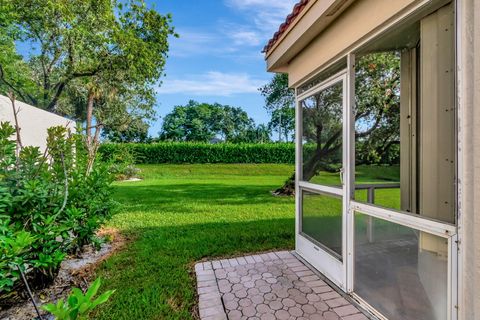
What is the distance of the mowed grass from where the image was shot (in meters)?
2.73

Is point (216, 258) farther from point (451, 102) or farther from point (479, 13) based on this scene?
point (479, 13)

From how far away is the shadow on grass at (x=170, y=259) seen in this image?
263cm

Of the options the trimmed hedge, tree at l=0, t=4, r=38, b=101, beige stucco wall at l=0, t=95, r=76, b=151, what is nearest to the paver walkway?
beige stucco wall at l=0, t=95, r=76, b=151

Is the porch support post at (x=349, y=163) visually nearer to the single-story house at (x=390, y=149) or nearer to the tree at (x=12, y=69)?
the single-story house at (x=390, y=149)

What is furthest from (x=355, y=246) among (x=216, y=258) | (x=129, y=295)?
(x=129, y=295)

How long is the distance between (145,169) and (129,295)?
55.8ft

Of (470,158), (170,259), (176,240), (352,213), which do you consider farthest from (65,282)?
(470,158)

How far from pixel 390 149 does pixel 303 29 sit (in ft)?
5.49

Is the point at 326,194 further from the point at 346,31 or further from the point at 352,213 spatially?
the point at 346,31

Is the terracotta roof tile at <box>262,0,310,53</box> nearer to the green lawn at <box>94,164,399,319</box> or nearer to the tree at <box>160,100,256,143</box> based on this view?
the green lawn at <box>94,164,399,319</box>

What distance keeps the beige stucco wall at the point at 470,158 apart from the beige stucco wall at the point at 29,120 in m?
4.76

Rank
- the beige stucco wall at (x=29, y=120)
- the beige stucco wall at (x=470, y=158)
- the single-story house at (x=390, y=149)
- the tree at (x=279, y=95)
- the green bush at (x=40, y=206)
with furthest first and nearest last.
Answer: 1. the tree at (x=279, y=95)
2. the beige stucco wall at (x=29, y=120)
3. the green bush at (x=40, y=206)
4. the single-story house at (x=390, y=149)
5. the beige stucco wall at (x=470, y=158)

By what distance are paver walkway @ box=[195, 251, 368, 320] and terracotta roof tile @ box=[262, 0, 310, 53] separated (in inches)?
122

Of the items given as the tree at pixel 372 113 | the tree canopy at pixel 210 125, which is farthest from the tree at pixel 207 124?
the tree at pixel 372 113
